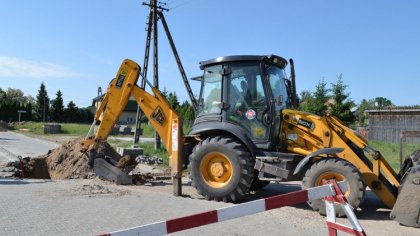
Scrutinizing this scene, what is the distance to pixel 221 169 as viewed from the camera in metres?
8.82

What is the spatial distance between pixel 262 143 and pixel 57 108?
7741 cm

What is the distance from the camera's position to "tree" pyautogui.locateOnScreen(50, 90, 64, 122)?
80.4 meters

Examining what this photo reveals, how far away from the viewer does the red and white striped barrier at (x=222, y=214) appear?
3.53 meters

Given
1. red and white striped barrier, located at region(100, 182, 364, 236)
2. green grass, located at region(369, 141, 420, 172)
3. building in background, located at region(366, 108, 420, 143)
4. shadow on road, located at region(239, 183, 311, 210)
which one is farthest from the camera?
building in background, located at region(366, 108, 420, 143)

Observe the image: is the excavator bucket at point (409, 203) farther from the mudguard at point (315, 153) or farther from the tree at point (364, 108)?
the tree at point (364, 108)

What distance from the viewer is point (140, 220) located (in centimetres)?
711

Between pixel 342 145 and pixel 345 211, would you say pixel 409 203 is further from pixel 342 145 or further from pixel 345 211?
pixel 345 211

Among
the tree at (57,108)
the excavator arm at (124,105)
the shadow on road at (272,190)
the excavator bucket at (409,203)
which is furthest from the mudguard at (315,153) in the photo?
the tree at (57,108)

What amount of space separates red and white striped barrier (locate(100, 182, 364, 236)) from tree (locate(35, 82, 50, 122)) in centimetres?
8105

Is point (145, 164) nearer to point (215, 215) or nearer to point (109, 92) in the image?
point (109, 92)

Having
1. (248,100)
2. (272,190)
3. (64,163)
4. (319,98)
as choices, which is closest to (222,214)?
(248,100)

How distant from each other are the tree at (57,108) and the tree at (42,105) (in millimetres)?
1357

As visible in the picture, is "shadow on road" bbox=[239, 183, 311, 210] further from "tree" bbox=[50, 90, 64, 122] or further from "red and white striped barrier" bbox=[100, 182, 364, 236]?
"tree" bbox=[50, 90, 64, 122]

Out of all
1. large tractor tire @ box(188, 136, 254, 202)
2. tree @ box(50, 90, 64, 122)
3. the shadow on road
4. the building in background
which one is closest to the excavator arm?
large tractor tire @ box(188, 136, 254, 202)
